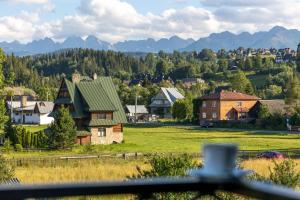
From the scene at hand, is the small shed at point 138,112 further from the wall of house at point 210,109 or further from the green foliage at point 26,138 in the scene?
the green foliage at point 26,138

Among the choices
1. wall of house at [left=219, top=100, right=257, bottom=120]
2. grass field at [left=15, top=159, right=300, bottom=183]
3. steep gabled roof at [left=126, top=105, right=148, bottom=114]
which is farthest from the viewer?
steep gabled roof at [left=126, top=105, right=148, bottom=114]

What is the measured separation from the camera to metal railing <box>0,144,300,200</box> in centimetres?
251

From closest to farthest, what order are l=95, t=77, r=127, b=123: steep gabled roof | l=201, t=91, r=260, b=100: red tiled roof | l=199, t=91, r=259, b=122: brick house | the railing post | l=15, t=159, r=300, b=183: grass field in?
1. the railing post
2. l=15, t=159, r=300, b=183: grass field
3. l=95, t=77, r=127, b=123: steep gabled roof
4. l=199, t=91, r=259, b=122: brick house
5. l=201, t=91, r=260, b=100: red tiled roof

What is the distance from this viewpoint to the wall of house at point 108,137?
55688mm

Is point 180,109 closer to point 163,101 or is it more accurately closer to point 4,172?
point 163,101

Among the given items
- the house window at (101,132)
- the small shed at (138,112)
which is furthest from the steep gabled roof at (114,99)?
the small shed at (138,112)

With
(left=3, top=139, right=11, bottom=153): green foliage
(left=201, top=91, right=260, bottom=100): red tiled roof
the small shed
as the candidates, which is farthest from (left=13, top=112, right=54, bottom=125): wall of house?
(left=3, top=139, right=11, bottom=153): green foliage

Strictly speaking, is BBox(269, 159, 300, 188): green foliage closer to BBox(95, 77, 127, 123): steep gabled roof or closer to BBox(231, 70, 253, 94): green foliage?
BBox(95, 77, 127, 123): steep gabled roof

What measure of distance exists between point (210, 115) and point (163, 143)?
3647 centimetres

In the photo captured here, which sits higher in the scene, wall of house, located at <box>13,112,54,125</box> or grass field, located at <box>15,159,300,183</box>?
wall of house, located at <box>13,112,54,125</box>

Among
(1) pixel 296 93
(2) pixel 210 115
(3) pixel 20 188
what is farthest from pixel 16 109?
(3) pixel 20 188

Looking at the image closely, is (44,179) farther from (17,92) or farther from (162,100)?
(17,92)

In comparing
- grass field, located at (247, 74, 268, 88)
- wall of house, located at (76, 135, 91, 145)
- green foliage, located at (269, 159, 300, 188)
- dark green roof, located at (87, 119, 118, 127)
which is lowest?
wall of house, located at (76, 135, 91, 145)

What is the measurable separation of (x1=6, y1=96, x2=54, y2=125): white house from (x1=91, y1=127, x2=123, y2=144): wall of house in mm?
46136
